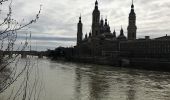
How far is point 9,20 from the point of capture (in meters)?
4.66

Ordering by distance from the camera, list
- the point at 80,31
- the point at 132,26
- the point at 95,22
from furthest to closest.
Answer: the point at 80,31 < the point at 95,22 < the point at 132,26

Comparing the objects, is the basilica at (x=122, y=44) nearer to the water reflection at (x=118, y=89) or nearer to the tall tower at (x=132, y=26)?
the tall tower at (x=132, y=26)

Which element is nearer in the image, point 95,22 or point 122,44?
point 122,44

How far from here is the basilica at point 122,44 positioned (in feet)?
371

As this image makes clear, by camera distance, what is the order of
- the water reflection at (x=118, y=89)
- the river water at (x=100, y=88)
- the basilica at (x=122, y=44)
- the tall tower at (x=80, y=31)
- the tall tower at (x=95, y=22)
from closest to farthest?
the river water at (x=100, y=88) < the water reflection at (x=118, y=89) < the basilica at (x=122, y=44) < the tall tower at (x=95, y=22) < the tall tower at (x=80, y=31)

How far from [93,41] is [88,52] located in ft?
Result: 23.6

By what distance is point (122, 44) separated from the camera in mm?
136250

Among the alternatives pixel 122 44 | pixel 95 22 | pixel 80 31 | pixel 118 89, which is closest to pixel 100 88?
pixel 118 89

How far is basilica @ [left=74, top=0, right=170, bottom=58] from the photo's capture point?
113m

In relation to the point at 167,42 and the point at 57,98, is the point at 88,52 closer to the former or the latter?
the point at 167,42

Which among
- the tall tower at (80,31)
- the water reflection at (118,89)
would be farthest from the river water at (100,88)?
the tall tower at (80,31)

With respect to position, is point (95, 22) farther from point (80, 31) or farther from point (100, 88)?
point (100, 88)

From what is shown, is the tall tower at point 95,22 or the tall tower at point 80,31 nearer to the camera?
the tall tower at point 95,22

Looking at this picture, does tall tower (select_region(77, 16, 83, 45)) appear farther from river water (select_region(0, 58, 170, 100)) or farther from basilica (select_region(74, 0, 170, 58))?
river water (select_region(0, 58, 170, 100))
